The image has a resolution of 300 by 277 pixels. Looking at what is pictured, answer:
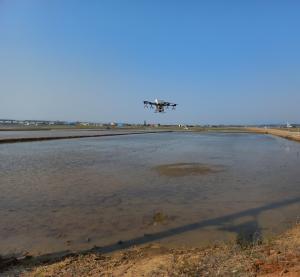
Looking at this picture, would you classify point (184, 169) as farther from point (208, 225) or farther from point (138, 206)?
point (208, 225)

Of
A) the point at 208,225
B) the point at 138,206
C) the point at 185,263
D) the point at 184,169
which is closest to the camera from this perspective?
the point at 185,263

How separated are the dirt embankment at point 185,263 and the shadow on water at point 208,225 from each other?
30 centimetres

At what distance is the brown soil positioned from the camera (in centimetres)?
2033

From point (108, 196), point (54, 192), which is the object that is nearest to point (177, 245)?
point (108, 196)

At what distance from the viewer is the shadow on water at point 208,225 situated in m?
7.77

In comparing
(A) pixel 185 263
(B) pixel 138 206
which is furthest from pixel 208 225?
(A) pixel 185 263

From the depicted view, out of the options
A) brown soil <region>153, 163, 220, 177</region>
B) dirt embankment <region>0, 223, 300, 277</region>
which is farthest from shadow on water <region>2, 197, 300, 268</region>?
brown soil <region>153, 163, 220, 177</region>

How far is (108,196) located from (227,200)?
13.5 feet

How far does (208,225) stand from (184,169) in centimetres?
1213

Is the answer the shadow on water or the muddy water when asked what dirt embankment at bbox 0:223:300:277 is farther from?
the muddy water

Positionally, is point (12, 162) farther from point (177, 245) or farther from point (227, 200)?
point (177, 245)

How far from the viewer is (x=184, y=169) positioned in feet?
72.5

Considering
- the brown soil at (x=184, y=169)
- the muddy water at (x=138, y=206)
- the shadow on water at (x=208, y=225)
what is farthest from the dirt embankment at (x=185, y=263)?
the brown soil at (x=184, y=169)

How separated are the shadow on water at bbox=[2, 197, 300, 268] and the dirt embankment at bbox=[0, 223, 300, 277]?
30 centimetres
